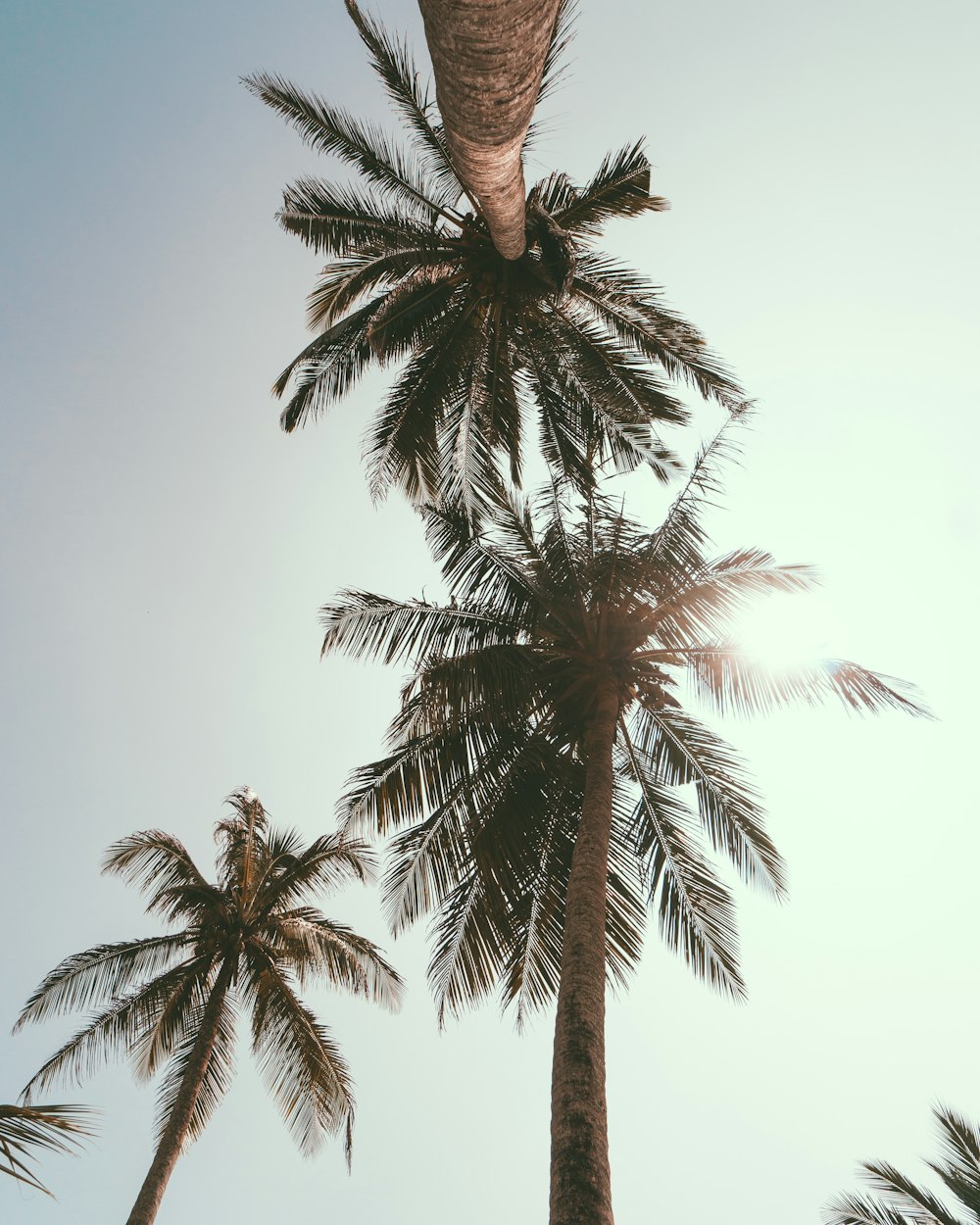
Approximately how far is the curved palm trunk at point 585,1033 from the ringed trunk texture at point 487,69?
586cm

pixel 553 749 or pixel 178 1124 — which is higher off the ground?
pixel 553 749

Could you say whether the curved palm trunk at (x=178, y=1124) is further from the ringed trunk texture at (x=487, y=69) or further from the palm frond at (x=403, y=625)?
the ringed trunk texture at (x=487, y=69)

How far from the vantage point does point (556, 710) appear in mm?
9492

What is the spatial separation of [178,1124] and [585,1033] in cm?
784

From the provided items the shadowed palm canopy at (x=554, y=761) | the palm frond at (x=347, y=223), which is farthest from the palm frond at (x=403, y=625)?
→ the palm frond at (x=347, y=223)

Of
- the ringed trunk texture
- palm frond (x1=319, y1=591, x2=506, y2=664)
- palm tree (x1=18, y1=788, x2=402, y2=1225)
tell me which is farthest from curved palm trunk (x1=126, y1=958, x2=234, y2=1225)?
the ringed trunk texture

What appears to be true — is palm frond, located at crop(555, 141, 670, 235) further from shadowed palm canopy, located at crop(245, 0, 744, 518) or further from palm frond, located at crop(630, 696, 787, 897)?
palm frond, located at crop(630, 696, 787, 897)

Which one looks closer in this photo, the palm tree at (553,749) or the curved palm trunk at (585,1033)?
the curved palm trunk at (585,1033)

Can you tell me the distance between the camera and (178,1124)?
1094 cm

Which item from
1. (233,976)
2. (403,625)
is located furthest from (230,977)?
(403,625)

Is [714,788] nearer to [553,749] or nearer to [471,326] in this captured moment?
[553,749]

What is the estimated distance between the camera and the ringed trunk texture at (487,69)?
2877 millimetres

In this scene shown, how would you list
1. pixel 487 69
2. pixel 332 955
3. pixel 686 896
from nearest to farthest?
1. pixel 487 69
2. pixel 686 896
3. pixel 332 955

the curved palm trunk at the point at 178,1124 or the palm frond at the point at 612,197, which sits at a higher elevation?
the palm frond at the point at 612,197
